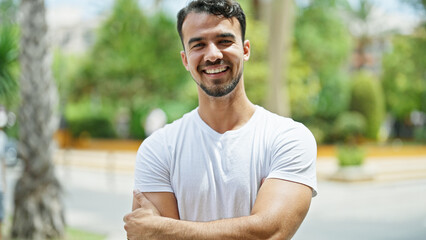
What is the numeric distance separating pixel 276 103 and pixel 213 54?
15971 mm

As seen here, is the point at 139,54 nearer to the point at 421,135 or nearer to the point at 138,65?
the point at 138,65

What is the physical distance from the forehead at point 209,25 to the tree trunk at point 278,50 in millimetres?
15277

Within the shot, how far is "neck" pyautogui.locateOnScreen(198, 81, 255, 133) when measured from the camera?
7.18 ft

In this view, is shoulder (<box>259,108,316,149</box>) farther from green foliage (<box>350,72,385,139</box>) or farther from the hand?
green foliage (<box>350,72,385,139</box>)

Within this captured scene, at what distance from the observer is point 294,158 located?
2.07 metres

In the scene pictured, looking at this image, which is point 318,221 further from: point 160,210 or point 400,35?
point 400,35

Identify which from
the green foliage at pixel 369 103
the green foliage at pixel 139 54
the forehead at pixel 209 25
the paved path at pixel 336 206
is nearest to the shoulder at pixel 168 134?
the forehead at pixel 209 25

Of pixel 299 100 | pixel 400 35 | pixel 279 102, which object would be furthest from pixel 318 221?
pixel 400 35

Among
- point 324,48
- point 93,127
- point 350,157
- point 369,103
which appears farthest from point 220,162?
point 93,127

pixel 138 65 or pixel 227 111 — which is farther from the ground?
pixel 138 65

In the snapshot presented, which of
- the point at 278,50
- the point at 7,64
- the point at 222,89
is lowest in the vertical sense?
the point at 222,89

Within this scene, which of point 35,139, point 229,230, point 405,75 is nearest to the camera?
point 229,230

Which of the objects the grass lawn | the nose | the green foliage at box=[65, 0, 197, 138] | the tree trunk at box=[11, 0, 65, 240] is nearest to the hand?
the nose

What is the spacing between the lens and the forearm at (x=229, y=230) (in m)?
1.98
